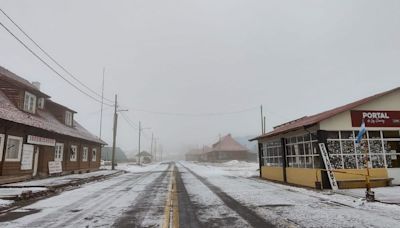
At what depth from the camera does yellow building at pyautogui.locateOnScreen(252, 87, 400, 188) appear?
17.1 m

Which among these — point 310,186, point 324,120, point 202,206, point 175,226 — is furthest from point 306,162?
point 175,226

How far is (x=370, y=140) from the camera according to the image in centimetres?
1817

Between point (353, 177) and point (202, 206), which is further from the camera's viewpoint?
point (353, 177)

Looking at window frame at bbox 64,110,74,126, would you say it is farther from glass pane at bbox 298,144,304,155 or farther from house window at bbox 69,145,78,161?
glass pane at bbox 298,144,304,155

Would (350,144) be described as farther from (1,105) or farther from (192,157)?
(192,157)

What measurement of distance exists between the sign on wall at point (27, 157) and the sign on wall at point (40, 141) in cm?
41

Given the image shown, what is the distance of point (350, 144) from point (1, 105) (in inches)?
831

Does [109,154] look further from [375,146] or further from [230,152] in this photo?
[375,146]

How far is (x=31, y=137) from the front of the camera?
22.0 m

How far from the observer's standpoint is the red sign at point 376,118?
1806 centimetres

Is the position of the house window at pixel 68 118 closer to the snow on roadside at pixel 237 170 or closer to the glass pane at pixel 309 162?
the snow on roadside at pixel 237 170

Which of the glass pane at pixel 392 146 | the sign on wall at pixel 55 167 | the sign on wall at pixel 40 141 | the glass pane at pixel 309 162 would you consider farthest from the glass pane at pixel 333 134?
the sign on wall at pixel 55 167

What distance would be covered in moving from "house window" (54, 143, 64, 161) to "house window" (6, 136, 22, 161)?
6486 mm

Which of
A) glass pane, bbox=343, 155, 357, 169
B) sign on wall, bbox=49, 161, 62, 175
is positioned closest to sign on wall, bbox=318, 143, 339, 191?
glass pane, bbox=343, 155, 357, 169
